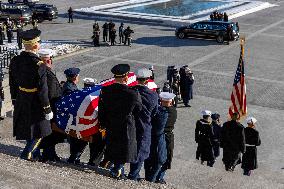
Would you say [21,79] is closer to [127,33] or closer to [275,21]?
[127,33]

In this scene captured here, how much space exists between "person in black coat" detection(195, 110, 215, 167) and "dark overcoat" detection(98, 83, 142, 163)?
128 inches

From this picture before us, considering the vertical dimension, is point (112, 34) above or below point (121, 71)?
below

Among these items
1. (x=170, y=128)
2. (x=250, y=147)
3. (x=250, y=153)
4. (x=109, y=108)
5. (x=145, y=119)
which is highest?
(x=109, y=108)

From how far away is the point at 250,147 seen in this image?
9.48 m

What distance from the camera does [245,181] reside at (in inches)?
301

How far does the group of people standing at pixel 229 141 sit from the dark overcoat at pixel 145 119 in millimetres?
2859

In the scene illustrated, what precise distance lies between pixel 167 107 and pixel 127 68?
1372 millimetres

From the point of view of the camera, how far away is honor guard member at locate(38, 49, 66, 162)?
6.66 metres

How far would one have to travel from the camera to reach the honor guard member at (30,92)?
634 centimetres

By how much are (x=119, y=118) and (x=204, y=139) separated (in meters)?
3.77

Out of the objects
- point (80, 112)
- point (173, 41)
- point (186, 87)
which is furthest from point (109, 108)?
point (173, 41)

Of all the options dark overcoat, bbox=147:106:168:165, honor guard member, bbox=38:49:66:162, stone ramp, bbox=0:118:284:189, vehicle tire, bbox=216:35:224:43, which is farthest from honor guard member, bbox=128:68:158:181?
vehicle tire, bbox=216:35:224:43

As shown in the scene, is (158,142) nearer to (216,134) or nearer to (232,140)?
(232,140)

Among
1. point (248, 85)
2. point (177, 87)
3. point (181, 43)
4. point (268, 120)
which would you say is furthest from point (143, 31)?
point (268, 120)
